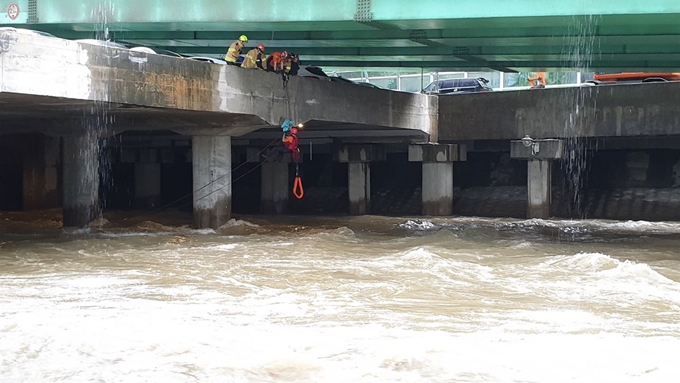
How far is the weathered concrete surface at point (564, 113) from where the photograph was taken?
26.9 metres

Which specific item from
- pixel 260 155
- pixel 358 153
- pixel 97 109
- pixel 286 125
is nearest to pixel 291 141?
pixel 286 125

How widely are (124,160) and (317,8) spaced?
18804mm

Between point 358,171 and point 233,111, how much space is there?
11.8m

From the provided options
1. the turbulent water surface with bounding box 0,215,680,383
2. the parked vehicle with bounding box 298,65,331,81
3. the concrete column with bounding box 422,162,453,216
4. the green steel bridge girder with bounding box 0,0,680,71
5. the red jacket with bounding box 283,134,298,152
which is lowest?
the turbulent water surface with bounding box 0,215,680,383

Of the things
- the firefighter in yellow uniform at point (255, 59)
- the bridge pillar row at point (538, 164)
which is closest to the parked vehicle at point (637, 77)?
the bridge pillar row at point (538, 164)

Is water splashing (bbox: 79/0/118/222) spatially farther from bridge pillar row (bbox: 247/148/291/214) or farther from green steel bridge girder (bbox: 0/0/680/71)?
bridge pillar row (bbox: 247/148/291/214)

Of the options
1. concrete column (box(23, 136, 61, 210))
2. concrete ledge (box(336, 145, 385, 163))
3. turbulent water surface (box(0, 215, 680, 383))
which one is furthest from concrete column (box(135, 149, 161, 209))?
turbulent water surface (box(0, 215, 680, 383))

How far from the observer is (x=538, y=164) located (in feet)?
97.3

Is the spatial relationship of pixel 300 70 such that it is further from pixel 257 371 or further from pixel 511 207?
pixel 257 371

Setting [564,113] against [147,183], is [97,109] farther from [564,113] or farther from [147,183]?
[147,183]

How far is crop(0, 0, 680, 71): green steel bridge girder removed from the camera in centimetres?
1953

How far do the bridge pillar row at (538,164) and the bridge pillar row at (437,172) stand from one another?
237cm

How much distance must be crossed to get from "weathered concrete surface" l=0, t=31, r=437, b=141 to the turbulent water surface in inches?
126

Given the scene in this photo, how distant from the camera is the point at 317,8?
2072cm
